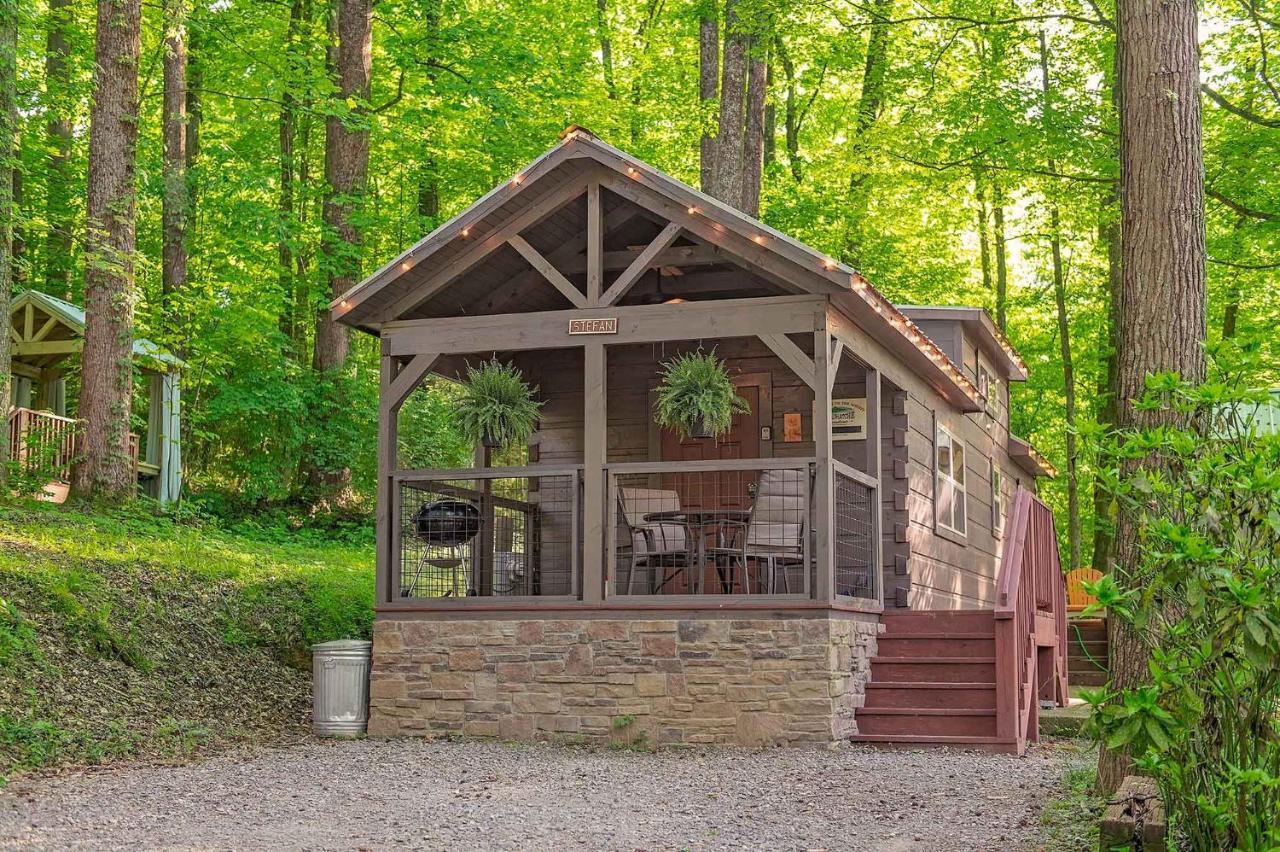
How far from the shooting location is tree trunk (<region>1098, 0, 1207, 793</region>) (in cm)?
698

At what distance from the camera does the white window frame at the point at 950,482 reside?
1462cm

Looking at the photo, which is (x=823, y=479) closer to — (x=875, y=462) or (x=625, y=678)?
(x=875, y=462)

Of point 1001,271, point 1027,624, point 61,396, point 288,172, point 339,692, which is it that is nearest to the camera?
point 339,692

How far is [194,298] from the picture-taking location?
1936cm

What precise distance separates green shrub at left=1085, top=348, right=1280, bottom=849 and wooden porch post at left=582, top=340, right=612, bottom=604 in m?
6.00

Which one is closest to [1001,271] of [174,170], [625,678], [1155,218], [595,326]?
[174,170]

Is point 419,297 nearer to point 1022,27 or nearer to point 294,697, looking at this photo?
point 294,697

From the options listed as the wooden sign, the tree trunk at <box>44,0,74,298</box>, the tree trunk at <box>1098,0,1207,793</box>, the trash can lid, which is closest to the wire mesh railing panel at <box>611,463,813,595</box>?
the wooden sign

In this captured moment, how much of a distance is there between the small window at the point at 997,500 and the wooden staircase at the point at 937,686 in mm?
7356

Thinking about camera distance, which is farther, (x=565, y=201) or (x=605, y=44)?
(x=605, y=44)

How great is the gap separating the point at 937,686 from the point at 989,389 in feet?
25.4

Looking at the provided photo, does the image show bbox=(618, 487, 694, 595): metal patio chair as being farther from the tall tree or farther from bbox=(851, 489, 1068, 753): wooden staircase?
the tall tree

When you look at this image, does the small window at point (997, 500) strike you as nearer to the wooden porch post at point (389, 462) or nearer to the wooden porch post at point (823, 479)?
the wooden porch post at point (823, 479)

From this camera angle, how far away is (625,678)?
1073cm
